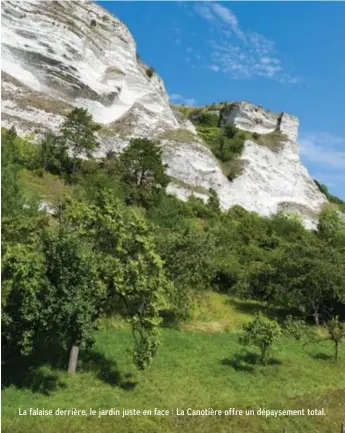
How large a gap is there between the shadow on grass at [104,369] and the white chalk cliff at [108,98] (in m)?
42.4

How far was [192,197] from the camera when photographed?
65625 mm

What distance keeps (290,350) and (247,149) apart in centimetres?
6495

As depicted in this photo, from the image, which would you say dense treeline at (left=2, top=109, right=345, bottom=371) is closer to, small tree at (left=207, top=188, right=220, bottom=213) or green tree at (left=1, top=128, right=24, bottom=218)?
green tree at (left=1, top=128, right=24, bottom=218)

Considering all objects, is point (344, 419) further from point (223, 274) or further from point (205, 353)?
point (223, 274)

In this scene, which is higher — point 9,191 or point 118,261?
point 9,191

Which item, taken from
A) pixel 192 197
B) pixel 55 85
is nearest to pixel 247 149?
pixel 192 197

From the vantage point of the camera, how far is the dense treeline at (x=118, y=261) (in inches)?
723

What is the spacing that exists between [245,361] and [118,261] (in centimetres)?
840

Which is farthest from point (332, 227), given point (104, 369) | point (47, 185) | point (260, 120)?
point (104, 369)

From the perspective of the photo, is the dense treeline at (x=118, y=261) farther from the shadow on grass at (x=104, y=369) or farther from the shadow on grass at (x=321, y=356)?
the shadow on grass at (x=321, y=356)

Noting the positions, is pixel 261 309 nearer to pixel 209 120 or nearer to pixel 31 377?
pixel 31 377

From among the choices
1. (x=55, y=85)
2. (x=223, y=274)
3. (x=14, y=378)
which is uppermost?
(x=55, y=85)

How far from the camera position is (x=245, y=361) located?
78.3 ft

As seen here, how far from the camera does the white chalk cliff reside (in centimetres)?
6531
